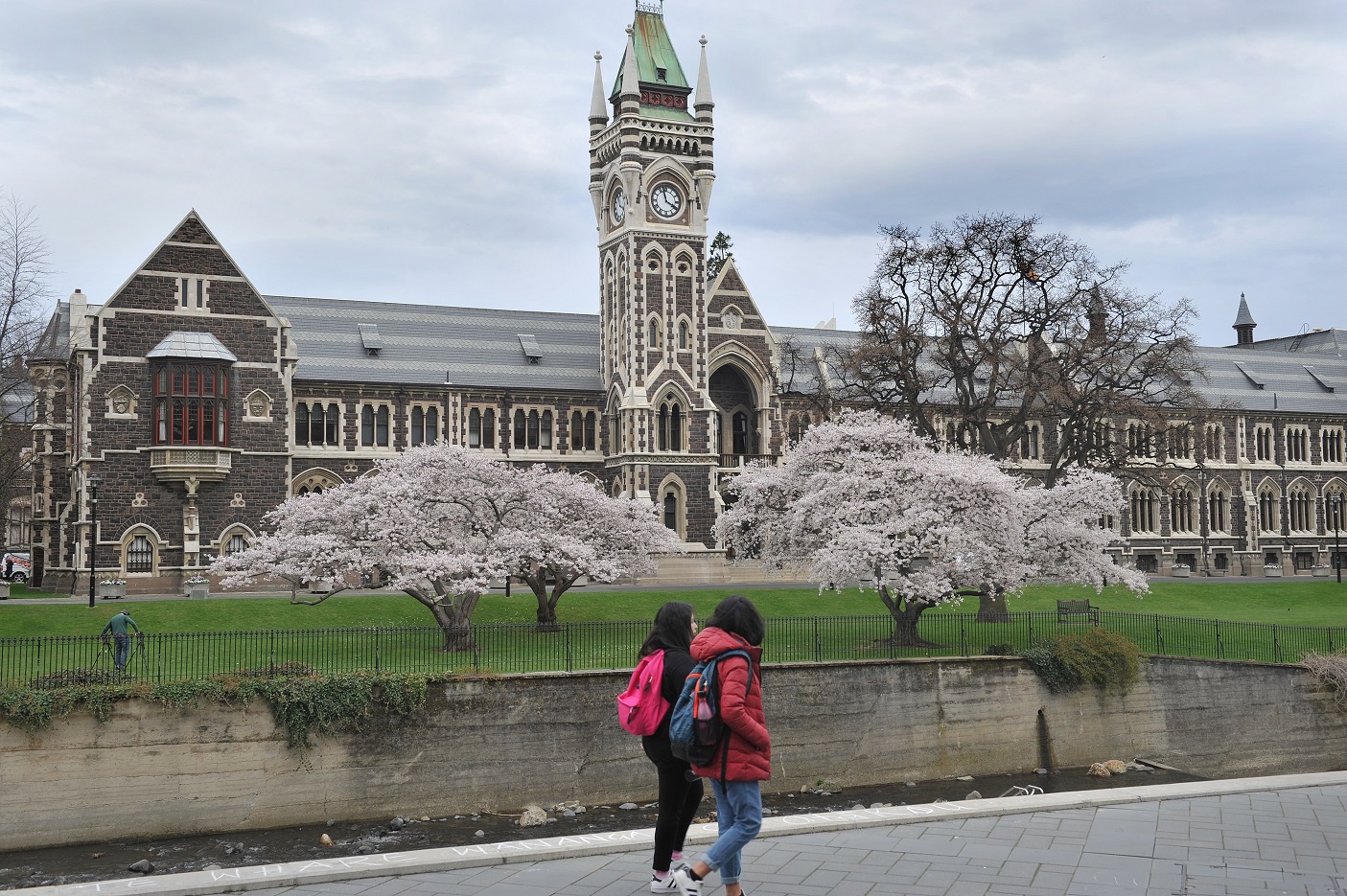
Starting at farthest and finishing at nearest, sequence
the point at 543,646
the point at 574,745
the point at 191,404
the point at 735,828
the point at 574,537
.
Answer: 1. the point at 191,404
2. the point at 574,537
3. the point at 543,646
4. the point at 574,745
5. the point at 735,828

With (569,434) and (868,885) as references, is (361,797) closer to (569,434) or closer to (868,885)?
(868,885)

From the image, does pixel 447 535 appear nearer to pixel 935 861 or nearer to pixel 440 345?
pixel 935 861

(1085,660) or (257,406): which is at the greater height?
(257,406)

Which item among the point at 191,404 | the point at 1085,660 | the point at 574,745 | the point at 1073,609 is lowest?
the point at 574,745

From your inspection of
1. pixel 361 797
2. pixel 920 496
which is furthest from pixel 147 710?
pixel 920 496

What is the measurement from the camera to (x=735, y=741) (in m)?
9.23

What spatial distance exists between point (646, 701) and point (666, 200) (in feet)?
168

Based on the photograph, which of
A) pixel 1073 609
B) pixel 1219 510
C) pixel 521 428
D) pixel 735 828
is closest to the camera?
pixel 735 828

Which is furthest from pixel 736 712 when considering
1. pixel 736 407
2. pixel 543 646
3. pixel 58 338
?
pixel 58 338

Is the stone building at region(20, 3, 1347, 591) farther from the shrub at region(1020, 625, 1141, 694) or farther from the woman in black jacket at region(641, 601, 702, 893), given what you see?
the woman in black jacket at region(641, 601, 702, 893)

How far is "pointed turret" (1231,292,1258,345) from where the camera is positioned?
311ft

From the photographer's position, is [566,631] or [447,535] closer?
[566,631]

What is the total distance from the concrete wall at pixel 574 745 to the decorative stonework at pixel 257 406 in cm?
2829

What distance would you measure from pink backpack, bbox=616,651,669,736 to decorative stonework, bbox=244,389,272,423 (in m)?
43.6
